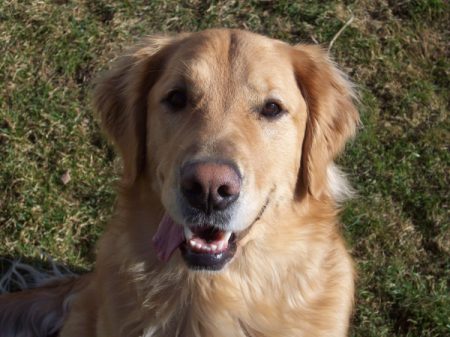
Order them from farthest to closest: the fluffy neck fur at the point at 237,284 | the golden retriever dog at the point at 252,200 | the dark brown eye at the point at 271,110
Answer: the fluffy neck fur at the point at 237,284 < the dark brown eye at the point at 271,110 < the golden retriever dog at the point at 252,200

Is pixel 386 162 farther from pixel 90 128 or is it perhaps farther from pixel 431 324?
pixel 90 128

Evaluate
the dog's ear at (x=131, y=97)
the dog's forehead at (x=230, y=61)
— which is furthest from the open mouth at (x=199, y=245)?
the dog's forehead at (x=230, y=61)

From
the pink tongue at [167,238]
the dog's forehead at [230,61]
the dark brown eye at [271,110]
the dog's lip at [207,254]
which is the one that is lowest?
the pink tongue at [167,238]

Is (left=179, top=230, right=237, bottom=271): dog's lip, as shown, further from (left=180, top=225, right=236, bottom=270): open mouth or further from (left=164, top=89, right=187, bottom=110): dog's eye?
(left=164, top=89, right=187, bottom=110): dog's eye

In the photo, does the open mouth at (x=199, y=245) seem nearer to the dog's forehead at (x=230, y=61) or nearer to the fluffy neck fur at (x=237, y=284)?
the fluffy neck fur at (x=237, y=284)

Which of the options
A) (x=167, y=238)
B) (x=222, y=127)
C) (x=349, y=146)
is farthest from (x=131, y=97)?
(x=349, y=146)

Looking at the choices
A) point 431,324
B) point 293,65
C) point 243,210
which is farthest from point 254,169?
point 431,324

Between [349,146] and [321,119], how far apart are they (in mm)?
1868

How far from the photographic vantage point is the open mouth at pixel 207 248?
11.2 ft

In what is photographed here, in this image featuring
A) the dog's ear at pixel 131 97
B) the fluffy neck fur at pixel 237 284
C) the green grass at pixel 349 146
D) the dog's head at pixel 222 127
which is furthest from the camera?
the green grass at pixel 349 146

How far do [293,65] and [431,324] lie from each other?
2.22m

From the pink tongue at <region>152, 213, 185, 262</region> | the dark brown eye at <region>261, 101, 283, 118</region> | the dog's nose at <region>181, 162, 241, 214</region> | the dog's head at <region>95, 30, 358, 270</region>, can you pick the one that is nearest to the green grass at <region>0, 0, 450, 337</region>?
the dog's head at <region>95, 30, 358, 270</region>

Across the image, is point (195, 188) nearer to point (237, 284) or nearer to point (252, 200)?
point (252, 200)

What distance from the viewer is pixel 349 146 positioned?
5762 mm
